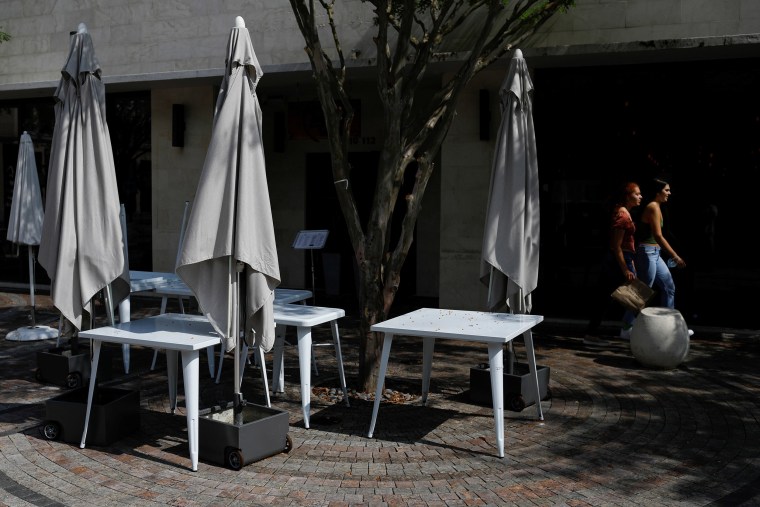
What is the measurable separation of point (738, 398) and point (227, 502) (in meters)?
4.93

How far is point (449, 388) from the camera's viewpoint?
7535mm

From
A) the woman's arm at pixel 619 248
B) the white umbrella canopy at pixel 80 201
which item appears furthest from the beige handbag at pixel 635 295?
the white umbrella canopy at pixel 80 201

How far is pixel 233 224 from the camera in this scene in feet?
17.4

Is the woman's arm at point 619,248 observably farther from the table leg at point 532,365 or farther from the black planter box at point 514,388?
the table leg at point 532,365

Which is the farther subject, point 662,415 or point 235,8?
point 235,8

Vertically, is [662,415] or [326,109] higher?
[326,109]

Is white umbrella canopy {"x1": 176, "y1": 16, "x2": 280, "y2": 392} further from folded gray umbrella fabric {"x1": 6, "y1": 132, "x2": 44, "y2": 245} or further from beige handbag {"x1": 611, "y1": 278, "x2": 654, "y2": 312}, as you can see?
folded gray umbrella fabric {"x1": 6, "y1": 132, "x2": 44, "y2": 245}

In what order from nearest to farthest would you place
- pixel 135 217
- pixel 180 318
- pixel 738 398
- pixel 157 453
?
pixel 157 453
pixel 180 318
pixel 738 398
pixel 135 217

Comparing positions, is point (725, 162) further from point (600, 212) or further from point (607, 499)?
point (607, 499)

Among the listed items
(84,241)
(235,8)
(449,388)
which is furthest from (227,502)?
(235,8)

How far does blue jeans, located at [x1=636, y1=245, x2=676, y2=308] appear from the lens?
959cm

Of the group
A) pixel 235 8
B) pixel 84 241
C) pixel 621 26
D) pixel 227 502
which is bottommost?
pixel 227 502

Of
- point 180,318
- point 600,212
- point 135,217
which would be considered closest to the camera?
point 180,318

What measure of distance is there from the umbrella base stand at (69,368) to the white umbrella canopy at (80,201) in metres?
1.08
